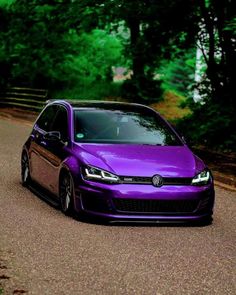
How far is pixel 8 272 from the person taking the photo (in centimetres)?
735

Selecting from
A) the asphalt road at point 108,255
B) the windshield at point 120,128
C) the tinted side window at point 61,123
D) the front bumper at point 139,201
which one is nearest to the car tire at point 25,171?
the tinted side window at point 61,123

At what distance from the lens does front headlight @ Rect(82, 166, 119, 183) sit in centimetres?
993

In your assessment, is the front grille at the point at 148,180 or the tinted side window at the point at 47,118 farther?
the tinted side window at the point at 47,118

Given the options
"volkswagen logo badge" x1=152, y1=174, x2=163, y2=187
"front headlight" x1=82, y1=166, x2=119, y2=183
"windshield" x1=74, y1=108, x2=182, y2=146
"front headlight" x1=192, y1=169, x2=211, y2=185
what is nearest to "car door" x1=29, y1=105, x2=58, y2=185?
"windshield" x1=74, y1=108, x2=182, y2=146

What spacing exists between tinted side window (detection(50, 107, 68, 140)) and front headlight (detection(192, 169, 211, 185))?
1.98 metres

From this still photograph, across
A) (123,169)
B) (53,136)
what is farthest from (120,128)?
(123,169)

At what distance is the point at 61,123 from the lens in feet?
39.0

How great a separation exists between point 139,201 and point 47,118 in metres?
3.35

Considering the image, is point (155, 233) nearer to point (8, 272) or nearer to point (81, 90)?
point (8, 272)

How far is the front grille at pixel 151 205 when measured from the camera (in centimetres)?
997

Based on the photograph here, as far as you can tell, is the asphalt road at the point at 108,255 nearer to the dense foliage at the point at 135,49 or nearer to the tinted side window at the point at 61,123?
the tinted side window at the point at 61,123

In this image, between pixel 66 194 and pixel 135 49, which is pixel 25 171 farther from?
pixel 135 49

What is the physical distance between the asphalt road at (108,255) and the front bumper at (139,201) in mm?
180

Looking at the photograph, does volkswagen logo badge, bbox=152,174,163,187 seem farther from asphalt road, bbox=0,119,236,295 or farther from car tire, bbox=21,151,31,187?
car tire, bbox=21,151,31,187
